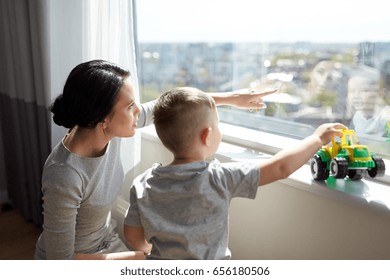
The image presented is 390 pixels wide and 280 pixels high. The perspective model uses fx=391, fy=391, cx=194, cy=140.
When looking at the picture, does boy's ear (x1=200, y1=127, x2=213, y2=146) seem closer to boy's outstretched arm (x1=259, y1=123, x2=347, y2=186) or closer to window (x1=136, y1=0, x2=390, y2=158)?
boy's outstretched arm (x1=259, y1=123, x2=347, y2=186)

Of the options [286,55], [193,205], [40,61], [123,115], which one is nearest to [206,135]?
[193,205]

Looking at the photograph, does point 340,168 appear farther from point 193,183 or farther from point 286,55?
point 286,55

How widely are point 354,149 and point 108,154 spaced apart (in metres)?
0.77

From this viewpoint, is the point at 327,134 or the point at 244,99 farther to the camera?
the point at 244,99

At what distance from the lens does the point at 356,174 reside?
112cm

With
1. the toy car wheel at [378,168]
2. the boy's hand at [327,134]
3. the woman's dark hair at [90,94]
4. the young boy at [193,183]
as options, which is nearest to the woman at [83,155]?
the woman's dark hair at [90,94]

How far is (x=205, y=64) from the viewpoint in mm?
1739

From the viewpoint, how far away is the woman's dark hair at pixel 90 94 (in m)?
1.11

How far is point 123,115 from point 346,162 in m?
0.65

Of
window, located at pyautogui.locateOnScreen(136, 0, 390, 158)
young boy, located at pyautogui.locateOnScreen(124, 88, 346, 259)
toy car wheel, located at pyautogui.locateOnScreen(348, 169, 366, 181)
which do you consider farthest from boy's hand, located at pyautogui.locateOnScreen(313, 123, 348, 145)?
window, located at pyautogui.locateOnScreen(136, 0, 390, 158)

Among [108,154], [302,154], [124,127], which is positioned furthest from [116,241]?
[302,154]

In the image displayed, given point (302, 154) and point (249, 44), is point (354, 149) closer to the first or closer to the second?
point (302, 154)

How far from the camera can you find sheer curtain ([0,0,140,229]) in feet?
5.29

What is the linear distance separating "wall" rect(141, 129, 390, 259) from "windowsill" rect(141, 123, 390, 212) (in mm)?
18
